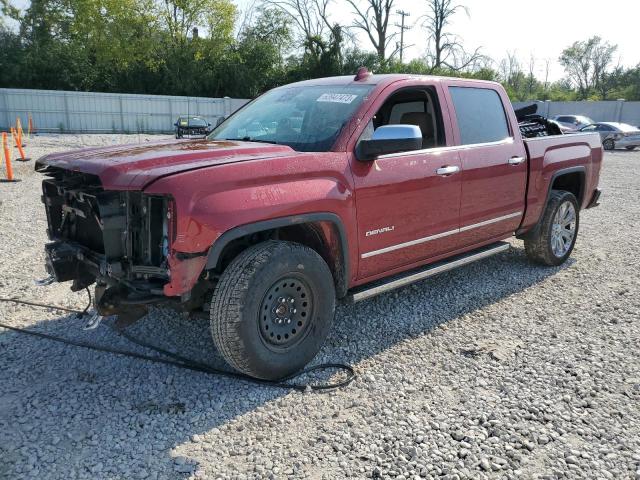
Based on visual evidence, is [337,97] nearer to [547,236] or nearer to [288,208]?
[288,208]

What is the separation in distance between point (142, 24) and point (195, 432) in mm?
44855

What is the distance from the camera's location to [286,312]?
3459mm

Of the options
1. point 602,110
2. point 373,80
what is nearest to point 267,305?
point 373,80

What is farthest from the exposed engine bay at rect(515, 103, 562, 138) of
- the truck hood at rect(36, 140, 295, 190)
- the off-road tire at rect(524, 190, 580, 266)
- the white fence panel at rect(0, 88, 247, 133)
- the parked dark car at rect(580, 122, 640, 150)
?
the white fence panel at rect(0, 88, 247, 133)

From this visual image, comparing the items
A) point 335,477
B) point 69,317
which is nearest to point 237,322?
point 335,477

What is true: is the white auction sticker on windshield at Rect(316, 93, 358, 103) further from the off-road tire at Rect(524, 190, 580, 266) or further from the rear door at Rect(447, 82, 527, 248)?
the off-road tire at Rect(524, 190, 580, 266)

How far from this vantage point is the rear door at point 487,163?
4.63 meters

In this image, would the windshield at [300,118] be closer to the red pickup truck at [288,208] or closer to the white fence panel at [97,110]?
the red pickup truck at [288,208]

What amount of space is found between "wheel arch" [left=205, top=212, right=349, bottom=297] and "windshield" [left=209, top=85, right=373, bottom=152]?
524mm

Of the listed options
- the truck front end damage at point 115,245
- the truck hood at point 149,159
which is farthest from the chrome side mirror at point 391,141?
the truck front end damage at point 115,245

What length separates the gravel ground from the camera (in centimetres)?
272

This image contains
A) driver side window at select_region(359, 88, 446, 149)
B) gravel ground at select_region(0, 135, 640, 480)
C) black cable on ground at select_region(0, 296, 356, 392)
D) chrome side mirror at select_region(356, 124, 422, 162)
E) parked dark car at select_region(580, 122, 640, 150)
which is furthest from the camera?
parked dark car at select_region(580, 122, 640, 150)

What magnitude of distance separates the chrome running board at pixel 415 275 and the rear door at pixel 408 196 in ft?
0.31

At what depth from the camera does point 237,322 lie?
312 centimetres
